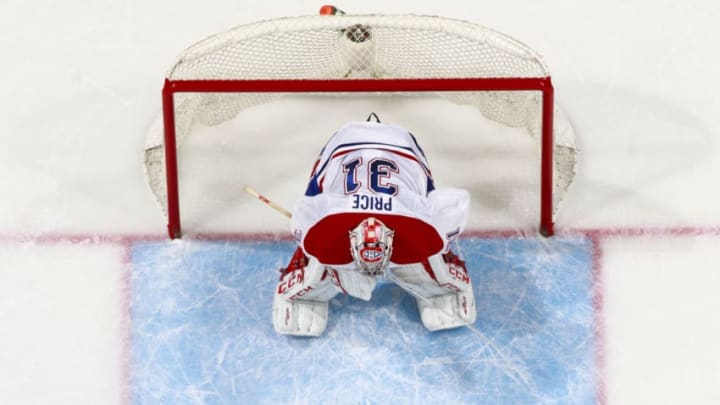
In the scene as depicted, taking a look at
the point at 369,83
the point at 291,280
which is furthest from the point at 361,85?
the point at 291,280

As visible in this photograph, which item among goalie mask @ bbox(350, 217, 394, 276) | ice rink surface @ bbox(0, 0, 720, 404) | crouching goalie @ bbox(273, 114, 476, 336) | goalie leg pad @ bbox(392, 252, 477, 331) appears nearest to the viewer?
goalie mask @ bbox(350, 217, 394, 276)

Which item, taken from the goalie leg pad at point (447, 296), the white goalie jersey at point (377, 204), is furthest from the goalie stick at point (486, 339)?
the white goalie jersey at point (377, 204)

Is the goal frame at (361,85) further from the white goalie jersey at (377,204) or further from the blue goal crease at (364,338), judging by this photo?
the blue goal crease at (364,338)

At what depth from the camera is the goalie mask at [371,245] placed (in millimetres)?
3758

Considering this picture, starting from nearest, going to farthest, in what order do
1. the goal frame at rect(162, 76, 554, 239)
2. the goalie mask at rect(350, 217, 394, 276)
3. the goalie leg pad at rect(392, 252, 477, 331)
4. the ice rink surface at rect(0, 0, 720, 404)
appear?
1. the goalie mask at rect(350, 217, 394, 276)
2. the goal frame at rect(162, 76, 554, 239)
3. the goalie leg pad at rect(392, 252, 477, 331)
4. the ice rink surface at rect(0, 0, 720, 404)

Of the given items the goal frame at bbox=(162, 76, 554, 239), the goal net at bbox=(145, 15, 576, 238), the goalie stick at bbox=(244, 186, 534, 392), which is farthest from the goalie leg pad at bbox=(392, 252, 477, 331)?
the goal frame at bbox=(162, 76, 554, 239)

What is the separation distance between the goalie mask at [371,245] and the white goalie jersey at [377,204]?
56mm

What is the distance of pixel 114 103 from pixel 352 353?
134 cm

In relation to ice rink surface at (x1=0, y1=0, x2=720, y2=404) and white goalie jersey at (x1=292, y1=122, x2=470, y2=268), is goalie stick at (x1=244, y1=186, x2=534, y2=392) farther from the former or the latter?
white goalie jersey at (x1=292, y1=122, x2=470, y2=268)

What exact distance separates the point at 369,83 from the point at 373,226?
27.0 inches

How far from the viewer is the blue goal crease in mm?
4477

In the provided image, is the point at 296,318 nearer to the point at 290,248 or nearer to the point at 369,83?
the point at 290,248

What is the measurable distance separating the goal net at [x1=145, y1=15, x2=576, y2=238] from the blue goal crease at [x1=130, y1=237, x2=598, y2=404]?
158 millimetres

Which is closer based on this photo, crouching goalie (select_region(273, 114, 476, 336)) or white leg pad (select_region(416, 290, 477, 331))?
crouching goalie (select_region(273, 114, 476, 336))
